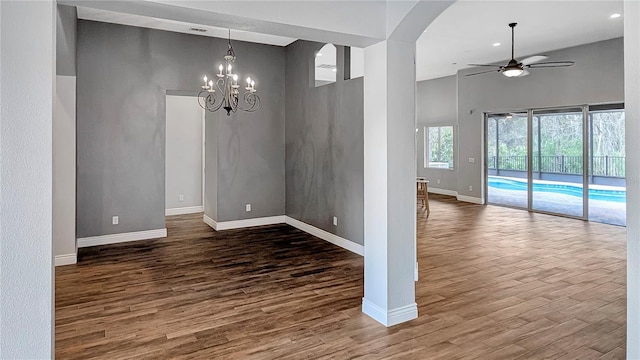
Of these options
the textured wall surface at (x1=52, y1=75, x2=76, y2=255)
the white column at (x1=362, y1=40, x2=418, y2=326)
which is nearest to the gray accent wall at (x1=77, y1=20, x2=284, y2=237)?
the textured wall surface at (x1=52, y1=75, x2=76, y2=255)

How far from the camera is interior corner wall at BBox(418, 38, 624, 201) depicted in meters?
7.26

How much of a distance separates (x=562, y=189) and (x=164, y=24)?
8083mm

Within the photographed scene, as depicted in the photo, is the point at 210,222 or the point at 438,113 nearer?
the point at 210,222

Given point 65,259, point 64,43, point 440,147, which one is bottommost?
point 65,259

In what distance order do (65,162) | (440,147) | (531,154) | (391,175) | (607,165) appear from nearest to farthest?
(391,175)
(65,162)
(607,165)
(531,154)
(440,147)

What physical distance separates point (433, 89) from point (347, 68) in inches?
277

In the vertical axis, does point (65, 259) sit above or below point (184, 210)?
below

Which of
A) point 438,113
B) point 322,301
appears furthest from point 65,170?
point 438,113

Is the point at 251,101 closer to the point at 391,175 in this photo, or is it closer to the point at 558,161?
the point at 391,175

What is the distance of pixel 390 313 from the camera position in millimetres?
3271

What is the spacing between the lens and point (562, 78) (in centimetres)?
800

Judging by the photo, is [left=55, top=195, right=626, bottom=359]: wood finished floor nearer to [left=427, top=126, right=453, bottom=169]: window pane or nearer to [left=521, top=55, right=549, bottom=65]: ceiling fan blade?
[left=521, top=55, right=549, bottom=65]: ceiling fan blade

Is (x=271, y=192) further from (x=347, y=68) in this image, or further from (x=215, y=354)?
(x=215, y=354)

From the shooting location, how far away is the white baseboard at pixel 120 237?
5.75 metres
